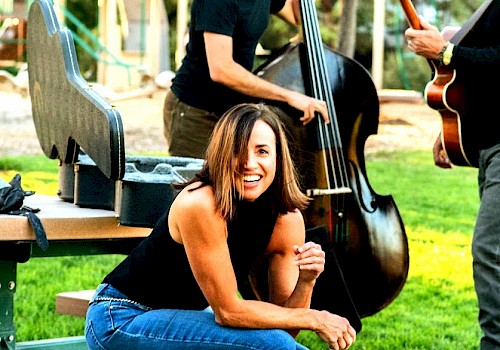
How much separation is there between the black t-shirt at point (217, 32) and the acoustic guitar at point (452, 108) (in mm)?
615

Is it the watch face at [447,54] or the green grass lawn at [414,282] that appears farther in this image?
the green grass lawn at [414,282]

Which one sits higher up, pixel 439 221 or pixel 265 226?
pixel 265 226

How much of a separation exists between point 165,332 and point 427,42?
1.74m

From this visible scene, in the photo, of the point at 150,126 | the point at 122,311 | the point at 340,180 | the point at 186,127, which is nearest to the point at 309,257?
the point at 122,311

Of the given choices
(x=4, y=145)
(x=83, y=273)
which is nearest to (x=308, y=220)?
(x=83, y=273)

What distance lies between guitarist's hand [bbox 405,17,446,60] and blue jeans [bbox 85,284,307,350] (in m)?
1.56

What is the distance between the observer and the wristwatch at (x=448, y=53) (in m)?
3.94

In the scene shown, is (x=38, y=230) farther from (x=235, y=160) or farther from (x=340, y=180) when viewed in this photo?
(x=340, y=180)

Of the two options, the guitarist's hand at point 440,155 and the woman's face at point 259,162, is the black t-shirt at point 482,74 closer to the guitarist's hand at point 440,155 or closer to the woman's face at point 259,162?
the guitarist's hand at point 440,155

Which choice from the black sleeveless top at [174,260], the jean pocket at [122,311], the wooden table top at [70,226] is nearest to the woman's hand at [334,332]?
the black sleeveless top at [174,260]

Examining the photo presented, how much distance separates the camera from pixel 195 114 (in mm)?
4391

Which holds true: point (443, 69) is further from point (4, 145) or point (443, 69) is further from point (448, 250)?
point (4, 145)

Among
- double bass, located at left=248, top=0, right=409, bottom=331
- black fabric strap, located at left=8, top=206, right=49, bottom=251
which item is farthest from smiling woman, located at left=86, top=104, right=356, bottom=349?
double bass, located at left=248, top=0, right=409, bottom=331

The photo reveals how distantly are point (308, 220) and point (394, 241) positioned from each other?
42 centimetres
